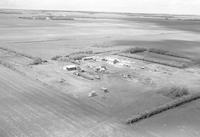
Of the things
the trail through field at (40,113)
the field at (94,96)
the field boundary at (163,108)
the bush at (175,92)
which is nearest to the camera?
the trail through field at (40,113)

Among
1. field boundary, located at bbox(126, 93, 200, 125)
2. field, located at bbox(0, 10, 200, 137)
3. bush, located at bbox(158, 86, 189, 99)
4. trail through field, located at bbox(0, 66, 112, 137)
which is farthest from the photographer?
bush, located at bbox(158, 86, 189, 99)

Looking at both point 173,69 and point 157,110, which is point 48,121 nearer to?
point 157,110

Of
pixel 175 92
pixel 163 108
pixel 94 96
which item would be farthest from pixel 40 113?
pixel 175 92

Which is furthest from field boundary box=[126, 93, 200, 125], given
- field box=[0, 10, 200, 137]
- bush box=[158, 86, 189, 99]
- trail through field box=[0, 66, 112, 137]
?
trail through field box=[0, 66, 112, 137]

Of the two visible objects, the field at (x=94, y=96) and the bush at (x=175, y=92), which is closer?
the field at (x=94, y=96)

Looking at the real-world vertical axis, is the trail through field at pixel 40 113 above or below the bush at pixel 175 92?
above

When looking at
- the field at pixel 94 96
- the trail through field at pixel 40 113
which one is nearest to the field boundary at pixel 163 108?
the field at pixel 94 96

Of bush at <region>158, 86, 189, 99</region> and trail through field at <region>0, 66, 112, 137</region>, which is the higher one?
trail through field at <region>0, 66, 112, 137</region>

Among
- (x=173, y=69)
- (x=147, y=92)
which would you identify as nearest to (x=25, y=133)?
(x=147, y=92)

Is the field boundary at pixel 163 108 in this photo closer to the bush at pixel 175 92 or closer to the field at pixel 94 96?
the field at pixel 94 96

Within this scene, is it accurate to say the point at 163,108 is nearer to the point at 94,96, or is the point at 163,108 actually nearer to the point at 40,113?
the point at 94,96

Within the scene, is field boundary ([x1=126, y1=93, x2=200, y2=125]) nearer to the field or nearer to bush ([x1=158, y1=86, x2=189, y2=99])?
the field
